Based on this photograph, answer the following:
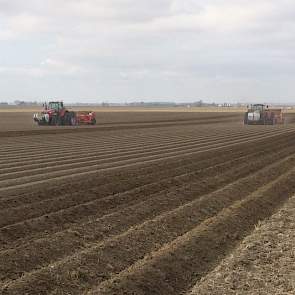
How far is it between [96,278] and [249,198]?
541 centimetres

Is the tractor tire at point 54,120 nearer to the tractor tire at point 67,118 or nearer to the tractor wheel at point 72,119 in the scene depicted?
the tractor tire at point 67,118

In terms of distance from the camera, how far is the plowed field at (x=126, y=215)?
564cm

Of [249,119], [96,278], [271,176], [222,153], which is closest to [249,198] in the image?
[271,176]

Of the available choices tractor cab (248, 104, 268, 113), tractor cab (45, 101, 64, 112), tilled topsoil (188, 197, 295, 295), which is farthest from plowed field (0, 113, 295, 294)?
tractor cab (248, 104, 268, 113)

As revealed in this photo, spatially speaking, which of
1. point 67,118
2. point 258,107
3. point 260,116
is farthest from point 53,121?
point 258,107

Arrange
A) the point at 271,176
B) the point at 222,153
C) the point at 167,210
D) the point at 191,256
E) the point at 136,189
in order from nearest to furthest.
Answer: the point at 191,256 → the point at 167,210 → the point at 136,189 → the point at 271,176 → the point at 222,153

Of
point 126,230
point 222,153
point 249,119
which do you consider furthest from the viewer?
point 249,119

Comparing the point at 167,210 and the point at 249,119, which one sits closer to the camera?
the point at 167,210

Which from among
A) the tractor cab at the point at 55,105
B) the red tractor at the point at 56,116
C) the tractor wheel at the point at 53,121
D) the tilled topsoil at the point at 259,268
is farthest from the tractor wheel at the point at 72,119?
the tilled topsoil at the point at 259,268

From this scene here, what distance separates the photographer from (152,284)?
542 cm

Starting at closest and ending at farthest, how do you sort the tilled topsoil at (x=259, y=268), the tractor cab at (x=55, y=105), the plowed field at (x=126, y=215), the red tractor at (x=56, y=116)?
the tilled topsoil at (x=259, y=268) < the plowed field at (x=126, y=215) < the red tractor at (x=56, y=116) < the tractor cab at (x=55, y=105)

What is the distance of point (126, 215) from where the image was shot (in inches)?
335

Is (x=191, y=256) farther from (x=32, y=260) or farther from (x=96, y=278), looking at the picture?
(x=32, y=260)

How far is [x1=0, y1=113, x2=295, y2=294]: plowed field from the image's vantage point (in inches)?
222
